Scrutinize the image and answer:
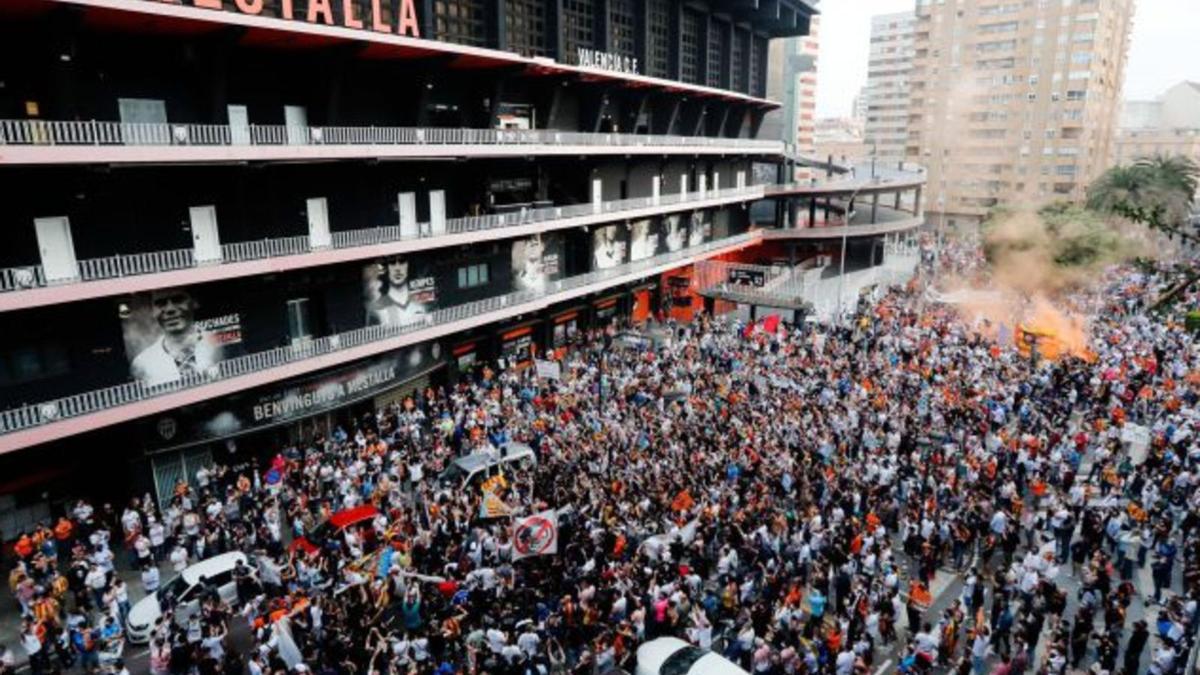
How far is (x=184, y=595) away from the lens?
15.6 meters

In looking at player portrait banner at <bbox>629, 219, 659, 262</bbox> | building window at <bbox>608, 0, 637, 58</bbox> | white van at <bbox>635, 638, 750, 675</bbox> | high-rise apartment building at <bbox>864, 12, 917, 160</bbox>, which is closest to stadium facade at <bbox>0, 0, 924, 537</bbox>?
building window at <bbox>608, 0, 637, 58</bbox>

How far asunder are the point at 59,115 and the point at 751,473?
19856mm

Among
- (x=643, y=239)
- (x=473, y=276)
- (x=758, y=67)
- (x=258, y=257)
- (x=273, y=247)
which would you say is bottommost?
(x=473, y=276)

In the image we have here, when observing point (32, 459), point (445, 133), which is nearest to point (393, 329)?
point (445, 133)

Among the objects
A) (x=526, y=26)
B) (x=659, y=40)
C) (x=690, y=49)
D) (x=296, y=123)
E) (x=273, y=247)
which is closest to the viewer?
(x=273, y=247)

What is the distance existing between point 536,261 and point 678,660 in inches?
918

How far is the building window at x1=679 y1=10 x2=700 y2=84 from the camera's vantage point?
1742 inches

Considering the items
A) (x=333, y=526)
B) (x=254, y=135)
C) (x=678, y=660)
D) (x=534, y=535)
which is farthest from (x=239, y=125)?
(x=678, y=660)

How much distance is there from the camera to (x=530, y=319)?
35125 mm

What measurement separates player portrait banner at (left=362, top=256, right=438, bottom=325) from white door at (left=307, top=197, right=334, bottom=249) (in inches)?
74.0

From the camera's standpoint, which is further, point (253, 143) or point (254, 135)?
point (254, 135)

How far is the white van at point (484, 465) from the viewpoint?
69.5 feet

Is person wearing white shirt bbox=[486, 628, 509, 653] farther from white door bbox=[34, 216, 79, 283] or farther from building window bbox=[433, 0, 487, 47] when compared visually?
building window bbox=[433, 0, 487, 47]

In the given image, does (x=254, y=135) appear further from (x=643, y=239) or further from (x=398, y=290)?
(x=643, y=239)
